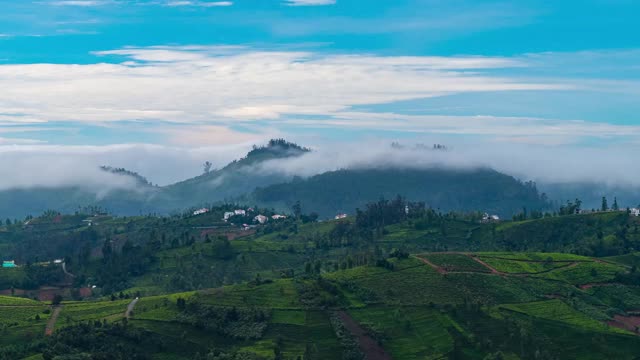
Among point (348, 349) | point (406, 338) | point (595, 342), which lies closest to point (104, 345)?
point (348, 349)

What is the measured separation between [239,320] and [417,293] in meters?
38.8

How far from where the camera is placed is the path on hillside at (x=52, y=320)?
5955 inches

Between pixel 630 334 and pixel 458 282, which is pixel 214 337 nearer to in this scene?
pixel 458 282

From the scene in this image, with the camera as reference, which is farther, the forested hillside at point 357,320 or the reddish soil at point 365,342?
the reddish soil at point 365,342

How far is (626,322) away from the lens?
17312 cm

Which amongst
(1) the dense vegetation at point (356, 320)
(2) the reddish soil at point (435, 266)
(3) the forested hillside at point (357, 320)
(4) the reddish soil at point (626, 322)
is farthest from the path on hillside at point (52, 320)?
(4) the reddish soil at point (626, 322)

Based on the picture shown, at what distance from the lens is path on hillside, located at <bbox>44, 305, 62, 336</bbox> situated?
151 m

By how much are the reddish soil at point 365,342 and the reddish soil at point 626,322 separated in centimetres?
5080

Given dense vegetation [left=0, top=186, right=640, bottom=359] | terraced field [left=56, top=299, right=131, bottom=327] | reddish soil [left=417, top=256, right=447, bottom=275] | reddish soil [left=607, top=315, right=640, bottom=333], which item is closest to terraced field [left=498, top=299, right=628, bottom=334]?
dense vegetation [left=0, top=186, right=640, bottom=359]

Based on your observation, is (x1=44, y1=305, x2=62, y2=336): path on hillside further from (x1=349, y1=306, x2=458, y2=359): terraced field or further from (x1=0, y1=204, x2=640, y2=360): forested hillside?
(x1=349, y1=306, x2=458, y2=359): terraced field

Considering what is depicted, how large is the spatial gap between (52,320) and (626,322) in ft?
374

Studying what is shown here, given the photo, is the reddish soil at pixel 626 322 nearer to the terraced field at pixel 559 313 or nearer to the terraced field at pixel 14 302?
the terraced field at pixel 559 313

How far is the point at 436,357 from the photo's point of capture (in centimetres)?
14488

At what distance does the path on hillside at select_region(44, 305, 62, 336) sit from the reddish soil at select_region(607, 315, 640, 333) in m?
107
